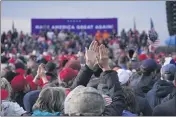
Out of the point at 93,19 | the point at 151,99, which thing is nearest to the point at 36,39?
the point at 93,19

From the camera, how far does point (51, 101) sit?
4758 mm

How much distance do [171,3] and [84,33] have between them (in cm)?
3554

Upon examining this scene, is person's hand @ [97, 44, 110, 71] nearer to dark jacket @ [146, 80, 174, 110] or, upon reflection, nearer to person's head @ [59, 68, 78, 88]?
dark jacket @ [146, 80, 174, 110]

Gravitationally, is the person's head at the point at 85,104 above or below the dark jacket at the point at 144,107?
above

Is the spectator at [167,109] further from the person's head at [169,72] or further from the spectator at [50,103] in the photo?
the person's head at [169,72]

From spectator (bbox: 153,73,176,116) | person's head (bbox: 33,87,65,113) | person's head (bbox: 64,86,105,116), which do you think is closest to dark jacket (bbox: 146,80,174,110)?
spectator (bbox: 153,73,176,116)

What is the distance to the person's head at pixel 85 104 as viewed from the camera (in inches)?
154

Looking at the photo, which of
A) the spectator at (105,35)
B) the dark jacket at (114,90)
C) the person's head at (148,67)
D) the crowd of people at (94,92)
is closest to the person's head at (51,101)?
the crowd of people at (94,92)

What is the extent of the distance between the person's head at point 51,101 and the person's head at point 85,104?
0.71 metres

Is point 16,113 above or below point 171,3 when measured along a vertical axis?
below

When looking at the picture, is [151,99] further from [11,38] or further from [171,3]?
[11,38]

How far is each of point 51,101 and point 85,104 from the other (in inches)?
35.9

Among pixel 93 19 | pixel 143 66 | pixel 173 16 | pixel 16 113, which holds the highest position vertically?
pixel 93 19

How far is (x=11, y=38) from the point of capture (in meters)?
42.4
